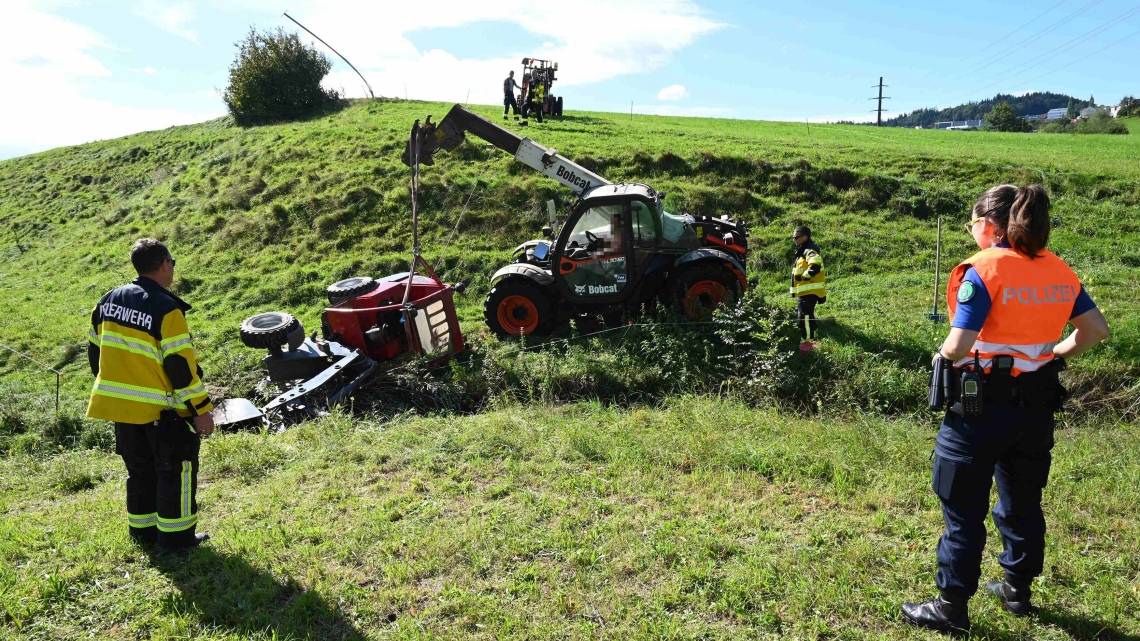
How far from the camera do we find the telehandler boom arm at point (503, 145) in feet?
31.8

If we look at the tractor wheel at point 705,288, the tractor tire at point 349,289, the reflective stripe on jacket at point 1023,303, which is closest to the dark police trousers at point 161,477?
the reflective stripe on jacket at point 1023,303

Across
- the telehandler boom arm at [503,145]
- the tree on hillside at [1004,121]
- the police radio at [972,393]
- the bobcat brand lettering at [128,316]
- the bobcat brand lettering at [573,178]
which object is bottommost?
the police radio at [972,393]

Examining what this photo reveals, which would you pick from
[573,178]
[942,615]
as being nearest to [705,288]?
[573,178]

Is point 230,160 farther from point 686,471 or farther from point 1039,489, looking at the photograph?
point 1039,489

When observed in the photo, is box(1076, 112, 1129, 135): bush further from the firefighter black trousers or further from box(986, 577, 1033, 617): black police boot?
box(986, 577, 1033, 617): black police boot

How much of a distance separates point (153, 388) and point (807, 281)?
22.9ft

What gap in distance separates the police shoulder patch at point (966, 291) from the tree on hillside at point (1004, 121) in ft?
200

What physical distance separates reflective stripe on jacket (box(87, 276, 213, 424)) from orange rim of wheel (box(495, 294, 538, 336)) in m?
5.45

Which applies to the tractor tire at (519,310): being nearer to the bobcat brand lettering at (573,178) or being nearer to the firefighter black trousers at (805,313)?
the bobcat brand lettering at (573,178)

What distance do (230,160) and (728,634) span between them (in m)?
24.3

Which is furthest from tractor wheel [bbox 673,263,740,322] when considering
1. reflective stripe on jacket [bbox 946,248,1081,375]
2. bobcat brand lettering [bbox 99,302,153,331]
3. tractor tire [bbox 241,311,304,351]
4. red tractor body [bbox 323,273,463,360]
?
bobcat brand lettering [bbox 99,302,153,331]

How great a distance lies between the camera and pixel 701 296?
8828 millimetres

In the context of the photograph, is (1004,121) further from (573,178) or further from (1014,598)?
(1014,598)

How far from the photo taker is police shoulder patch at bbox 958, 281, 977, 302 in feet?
10.0
